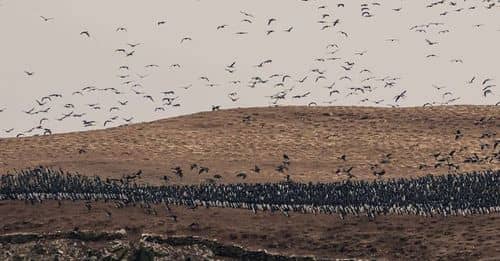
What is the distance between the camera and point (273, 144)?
253 feet

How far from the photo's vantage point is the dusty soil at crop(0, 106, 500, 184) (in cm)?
6750

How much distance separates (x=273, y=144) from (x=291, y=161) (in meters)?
6.29

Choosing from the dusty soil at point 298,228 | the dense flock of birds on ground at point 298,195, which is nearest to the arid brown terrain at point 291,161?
the dusty soil at point 298,228

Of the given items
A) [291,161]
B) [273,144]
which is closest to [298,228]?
[291,161]

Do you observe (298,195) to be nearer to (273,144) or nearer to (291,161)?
(291,161)

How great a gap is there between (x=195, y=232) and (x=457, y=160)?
27.6 m

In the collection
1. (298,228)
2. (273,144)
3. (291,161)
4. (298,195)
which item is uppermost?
(273,144)

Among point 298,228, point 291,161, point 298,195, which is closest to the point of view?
point 298,228

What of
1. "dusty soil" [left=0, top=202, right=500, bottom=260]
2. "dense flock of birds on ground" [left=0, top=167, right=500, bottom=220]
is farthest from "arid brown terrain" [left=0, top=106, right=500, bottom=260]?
"dense flock of birds on ground" [left=0, top=167, right=500, bottom=220]

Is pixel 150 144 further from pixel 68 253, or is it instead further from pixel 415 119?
pixel 68 253

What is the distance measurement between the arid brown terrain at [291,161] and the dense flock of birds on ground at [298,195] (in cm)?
80

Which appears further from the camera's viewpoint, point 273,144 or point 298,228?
point 273,144

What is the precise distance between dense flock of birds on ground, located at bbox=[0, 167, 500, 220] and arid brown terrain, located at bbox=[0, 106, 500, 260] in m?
0.80

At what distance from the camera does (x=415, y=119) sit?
86750 mm
